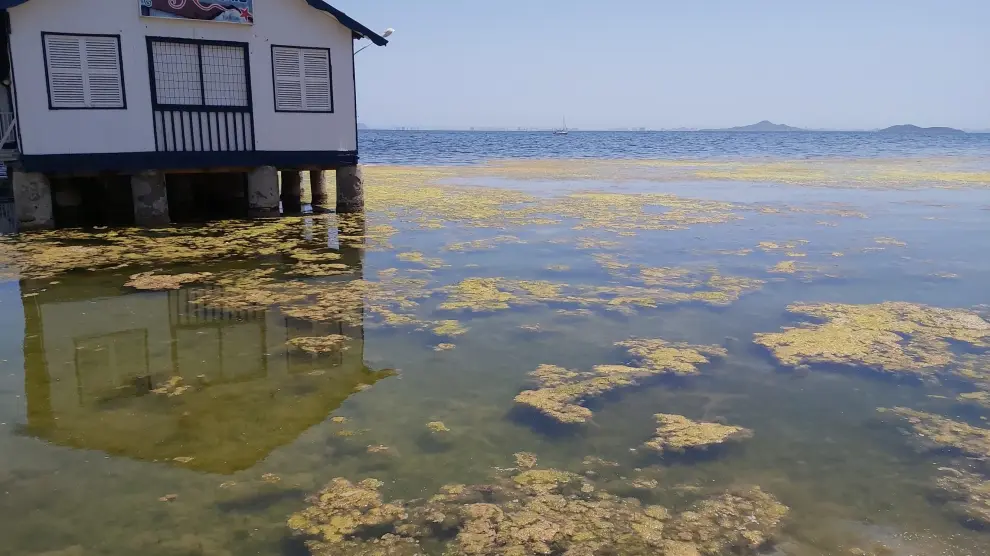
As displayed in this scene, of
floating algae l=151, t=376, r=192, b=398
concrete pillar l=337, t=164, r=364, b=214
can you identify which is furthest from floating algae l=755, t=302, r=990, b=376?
concrete pillar l=337, t=164, r=364, b=214

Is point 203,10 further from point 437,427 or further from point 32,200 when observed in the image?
point 437,427

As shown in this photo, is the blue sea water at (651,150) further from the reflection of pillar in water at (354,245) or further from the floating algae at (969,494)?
the floating algae at (969,494)

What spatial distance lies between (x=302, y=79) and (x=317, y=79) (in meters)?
0.33

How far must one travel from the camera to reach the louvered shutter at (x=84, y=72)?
13.2 m

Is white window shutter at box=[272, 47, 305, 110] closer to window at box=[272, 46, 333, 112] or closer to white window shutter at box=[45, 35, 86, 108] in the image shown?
window at box=[272, 46, 333, 112]

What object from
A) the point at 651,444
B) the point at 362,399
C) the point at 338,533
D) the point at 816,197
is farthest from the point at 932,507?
the point at 816,197

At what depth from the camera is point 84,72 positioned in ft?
43.8

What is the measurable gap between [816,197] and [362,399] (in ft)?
61.6

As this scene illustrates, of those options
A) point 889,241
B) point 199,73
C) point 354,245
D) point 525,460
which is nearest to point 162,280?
point 354,245

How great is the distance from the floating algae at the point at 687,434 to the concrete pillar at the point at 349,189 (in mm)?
13134

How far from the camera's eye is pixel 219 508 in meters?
4.14

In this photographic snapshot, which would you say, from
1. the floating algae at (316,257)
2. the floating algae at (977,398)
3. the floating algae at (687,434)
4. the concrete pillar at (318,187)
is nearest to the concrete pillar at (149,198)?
the floating algae at (316,257)

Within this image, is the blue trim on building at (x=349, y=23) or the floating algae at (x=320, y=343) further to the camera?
the blue trim on building at (x=349, y=23)

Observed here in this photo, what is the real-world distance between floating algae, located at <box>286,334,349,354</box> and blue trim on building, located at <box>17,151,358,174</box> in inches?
354
